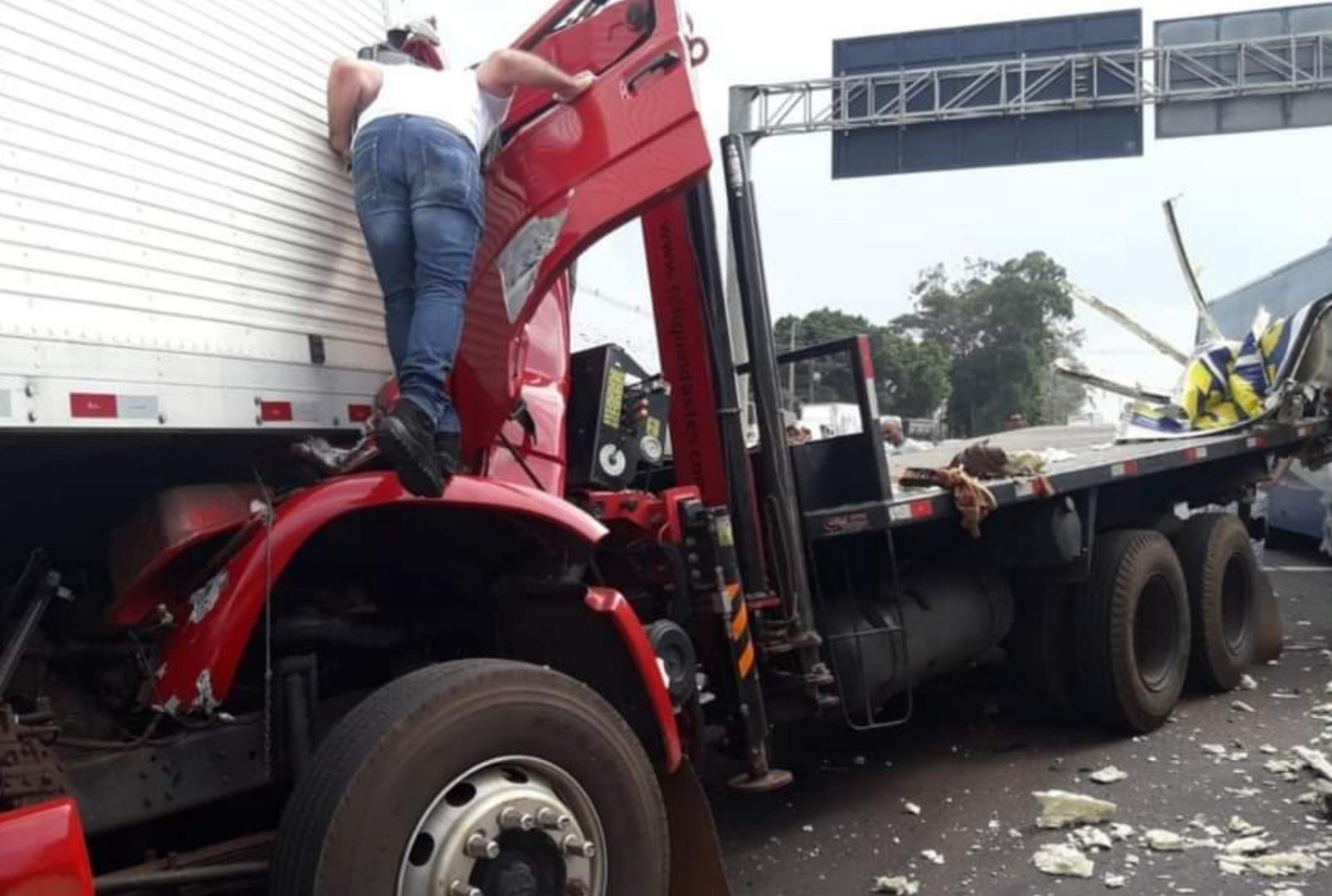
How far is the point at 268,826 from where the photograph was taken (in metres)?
3.05

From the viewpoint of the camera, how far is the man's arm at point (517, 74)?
129 inches

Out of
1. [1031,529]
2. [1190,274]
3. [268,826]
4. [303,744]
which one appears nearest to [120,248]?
[303,744]

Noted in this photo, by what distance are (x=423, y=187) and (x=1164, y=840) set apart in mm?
3628

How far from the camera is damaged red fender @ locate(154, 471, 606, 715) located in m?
2.68

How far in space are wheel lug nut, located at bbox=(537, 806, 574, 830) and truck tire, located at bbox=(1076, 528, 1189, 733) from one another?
398 cm

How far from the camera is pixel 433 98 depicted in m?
3.19

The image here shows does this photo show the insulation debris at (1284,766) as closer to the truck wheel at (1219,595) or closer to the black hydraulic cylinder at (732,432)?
the truck wheel at (1219,595)

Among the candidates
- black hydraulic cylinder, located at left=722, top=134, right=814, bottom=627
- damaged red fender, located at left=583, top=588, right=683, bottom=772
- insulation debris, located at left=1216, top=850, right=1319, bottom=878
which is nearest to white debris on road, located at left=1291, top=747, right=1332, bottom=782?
insulation debris, located at left=1216, top=850, right=1319, bottom=878

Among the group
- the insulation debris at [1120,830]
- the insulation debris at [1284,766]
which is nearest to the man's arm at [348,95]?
the insulation debris at [1120,830]

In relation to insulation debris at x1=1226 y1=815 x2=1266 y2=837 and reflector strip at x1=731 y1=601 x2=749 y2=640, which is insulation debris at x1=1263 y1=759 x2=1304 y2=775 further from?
reflector strip at x1=731 y1=601 x2=749 y2=640

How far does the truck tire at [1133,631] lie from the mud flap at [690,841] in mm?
3216

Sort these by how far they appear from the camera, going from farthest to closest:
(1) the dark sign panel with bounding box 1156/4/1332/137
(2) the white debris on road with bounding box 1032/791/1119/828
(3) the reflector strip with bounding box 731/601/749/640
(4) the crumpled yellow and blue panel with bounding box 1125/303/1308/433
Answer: (1) the dark sign panel with bounding box 1156/4/1332/137, (4) the crumpled yellow and blue panel with bounding box 1125/303/1308/433, (2) the white debris on road with bounding box 1032/791/1119/828, (3) the reflector strip with bounding box 731/601/749/640

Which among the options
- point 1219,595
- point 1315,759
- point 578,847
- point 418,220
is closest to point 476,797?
point 578,847

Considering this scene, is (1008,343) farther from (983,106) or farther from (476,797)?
(476,797)
